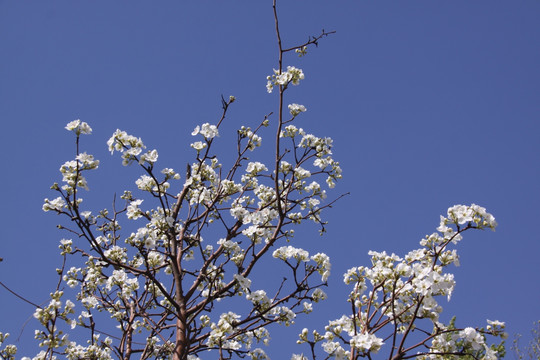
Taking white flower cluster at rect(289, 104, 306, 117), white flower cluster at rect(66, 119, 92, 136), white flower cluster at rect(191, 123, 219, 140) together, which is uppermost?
white flower cluster at rect(289, 104, 306, 117)

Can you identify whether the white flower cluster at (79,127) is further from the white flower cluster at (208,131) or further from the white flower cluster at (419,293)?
the white flower cluster at (419,293)

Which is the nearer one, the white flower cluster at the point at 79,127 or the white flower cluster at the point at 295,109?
the white flower cluster at the point at 79,127

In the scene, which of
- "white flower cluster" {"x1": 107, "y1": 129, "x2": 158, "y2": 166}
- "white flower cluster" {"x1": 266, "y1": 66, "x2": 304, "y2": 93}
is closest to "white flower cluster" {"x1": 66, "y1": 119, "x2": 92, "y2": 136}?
"white flower cluster" {"x1": 107, "y1": 129, "x2": 158, "y2": 166}

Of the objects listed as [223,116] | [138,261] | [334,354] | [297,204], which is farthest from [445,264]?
[138,261]

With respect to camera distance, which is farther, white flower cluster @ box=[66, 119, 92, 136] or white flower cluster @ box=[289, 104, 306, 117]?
white flower cluster @ box=[289, 104, 306, 117]

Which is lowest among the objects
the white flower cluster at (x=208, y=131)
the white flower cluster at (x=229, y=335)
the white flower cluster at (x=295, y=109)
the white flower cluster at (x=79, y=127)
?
the white flower cluster at (x=229, y=335)

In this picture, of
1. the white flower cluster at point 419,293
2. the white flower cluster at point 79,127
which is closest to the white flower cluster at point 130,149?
the white flower cluster at point 79,127

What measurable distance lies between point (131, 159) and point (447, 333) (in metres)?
3.68

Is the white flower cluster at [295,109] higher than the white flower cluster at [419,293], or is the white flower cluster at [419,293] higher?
the white flower cluster at [295,109]

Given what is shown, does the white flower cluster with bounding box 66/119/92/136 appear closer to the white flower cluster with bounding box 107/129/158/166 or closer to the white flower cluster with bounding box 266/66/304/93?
the white flower cluster with bounding box 107/129/158/166

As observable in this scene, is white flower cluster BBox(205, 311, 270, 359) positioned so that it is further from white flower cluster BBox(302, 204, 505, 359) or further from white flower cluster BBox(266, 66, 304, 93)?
white flower cluster BBox(266, 66, 304, 93)

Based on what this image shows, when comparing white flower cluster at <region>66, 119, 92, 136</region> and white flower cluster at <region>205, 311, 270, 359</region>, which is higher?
white flower cluster at <region>66, 119, 92, 136</region>

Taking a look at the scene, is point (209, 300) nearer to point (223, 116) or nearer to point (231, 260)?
point (231, 260)

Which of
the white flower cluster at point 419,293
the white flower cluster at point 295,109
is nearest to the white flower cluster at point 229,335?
the white flower cluster at point 419,293
